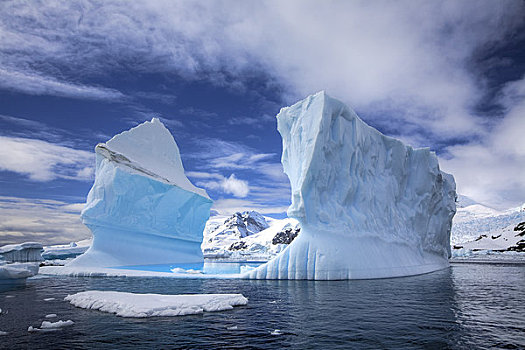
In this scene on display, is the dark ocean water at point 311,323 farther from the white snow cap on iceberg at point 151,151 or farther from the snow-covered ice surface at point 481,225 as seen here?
the snow-covered ice surface at point 481,225

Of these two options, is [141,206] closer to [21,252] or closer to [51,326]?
[21,252]

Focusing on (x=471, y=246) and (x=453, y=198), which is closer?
(x=453, y=198)

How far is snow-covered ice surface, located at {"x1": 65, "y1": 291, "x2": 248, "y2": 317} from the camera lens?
9.78 meters

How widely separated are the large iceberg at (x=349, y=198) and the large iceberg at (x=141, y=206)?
48.3 ft

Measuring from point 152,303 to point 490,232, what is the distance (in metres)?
75.2

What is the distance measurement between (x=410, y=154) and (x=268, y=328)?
69.0ft

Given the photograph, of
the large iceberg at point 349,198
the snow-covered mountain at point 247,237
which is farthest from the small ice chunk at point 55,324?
the snow-covered mountain at point 247,237

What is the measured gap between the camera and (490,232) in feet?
225

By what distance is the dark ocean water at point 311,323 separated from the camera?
7070mm

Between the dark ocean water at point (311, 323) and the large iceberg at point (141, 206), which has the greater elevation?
the large iceberg at point (141, 206)

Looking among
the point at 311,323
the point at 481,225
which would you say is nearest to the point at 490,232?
→ the point at 481,225

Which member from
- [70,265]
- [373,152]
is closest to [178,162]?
Result: [70,265]

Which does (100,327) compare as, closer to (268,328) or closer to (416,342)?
(268,328)

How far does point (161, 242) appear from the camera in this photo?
3397 cm
